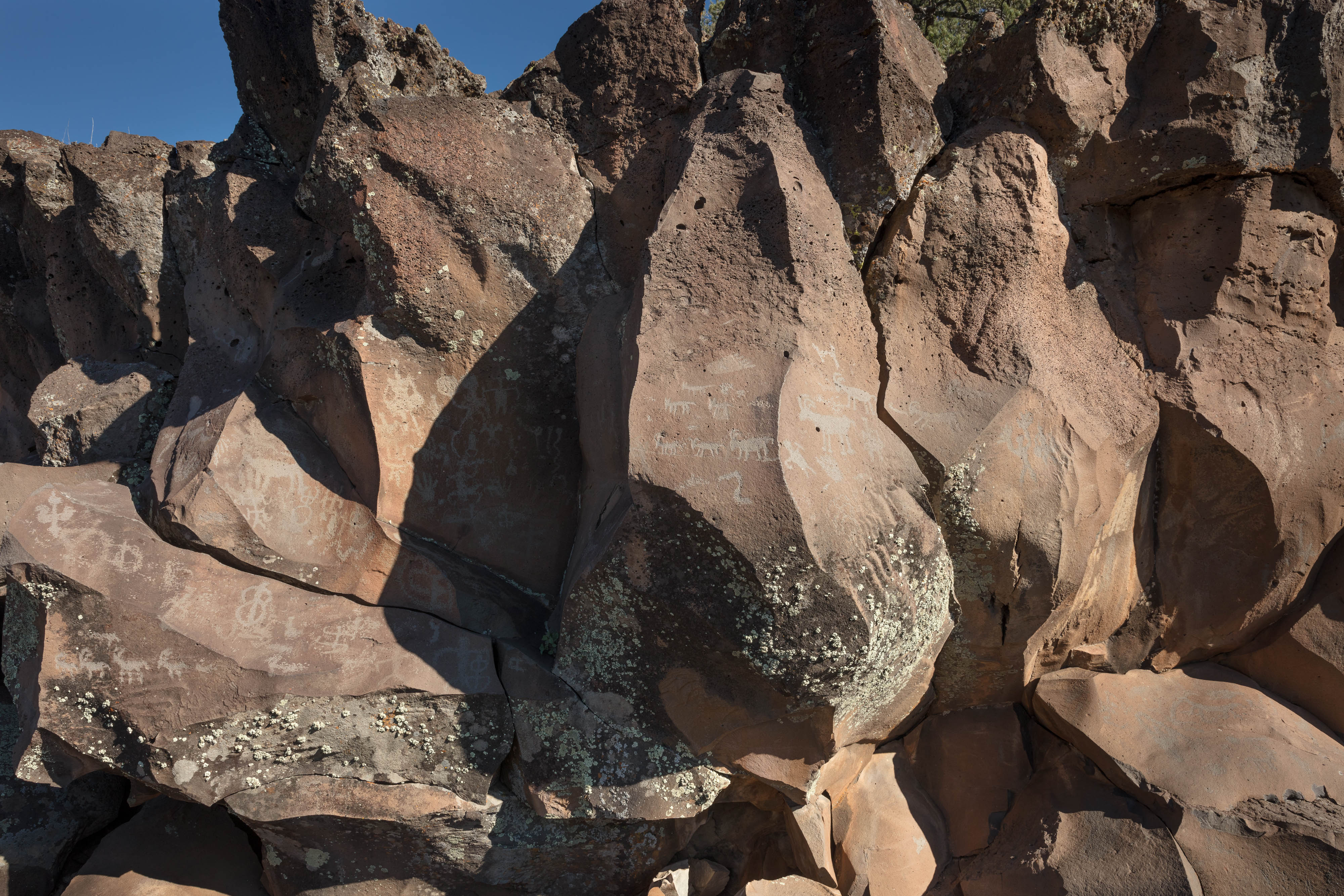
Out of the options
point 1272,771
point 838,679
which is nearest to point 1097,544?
point 1272,771

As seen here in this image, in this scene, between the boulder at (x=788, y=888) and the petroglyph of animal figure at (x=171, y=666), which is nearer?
the petroglyph of animal figure at (x=171, y=666)

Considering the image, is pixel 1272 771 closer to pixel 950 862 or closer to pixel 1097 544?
pixel 1097 544

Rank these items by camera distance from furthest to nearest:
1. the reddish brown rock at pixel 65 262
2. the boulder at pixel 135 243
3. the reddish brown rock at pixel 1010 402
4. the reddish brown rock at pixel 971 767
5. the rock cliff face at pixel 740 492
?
1. the reddish brown rock at pixel 65 262
2. the boulder at pixel 135 243
3. the reddish brown rock at pixel 971 767
4. the reddish brown rock at pixel 1010 402
5. the rock cliff face at pixel 740 492

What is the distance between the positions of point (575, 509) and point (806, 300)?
1.25 meters

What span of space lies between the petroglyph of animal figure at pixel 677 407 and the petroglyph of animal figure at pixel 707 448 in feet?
0.35

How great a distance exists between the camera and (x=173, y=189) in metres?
3.80

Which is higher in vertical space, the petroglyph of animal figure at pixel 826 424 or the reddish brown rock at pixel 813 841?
the petroglyph of animal figure at pixel 826 424

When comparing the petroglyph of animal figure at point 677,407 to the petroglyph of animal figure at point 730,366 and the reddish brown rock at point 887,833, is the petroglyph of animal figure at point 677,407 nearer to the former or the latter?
the petroglyph of animal figure at point 730,366

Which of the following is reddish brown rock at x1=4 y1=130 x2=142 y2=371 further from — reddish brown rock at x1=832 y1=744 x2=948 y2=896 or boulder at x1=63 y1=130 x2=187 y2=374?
reddish brown rock at x1=832 y1=744 x2=948 y2=896

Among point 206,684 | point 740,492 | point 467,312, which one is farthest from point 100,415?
point 740,492

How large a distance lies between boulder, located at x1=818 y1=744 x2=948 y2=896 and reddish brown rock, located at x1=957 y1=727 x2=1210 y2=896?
6.1 inches

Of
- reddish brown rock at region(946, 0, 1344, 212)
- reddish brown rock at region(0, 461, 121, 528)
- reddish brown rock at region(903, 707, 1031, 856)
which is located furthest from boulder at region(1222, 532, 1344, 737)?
reddish brown rock at region(0, 461, 121, 528)

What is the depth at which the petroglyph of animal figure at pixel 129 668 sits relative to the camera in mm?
2609

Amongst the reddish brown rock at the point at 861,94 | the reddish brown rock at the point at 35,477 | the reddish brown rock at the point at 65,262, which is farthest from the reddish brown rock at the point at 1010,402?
the reddish brown rock at the point at 65,262
